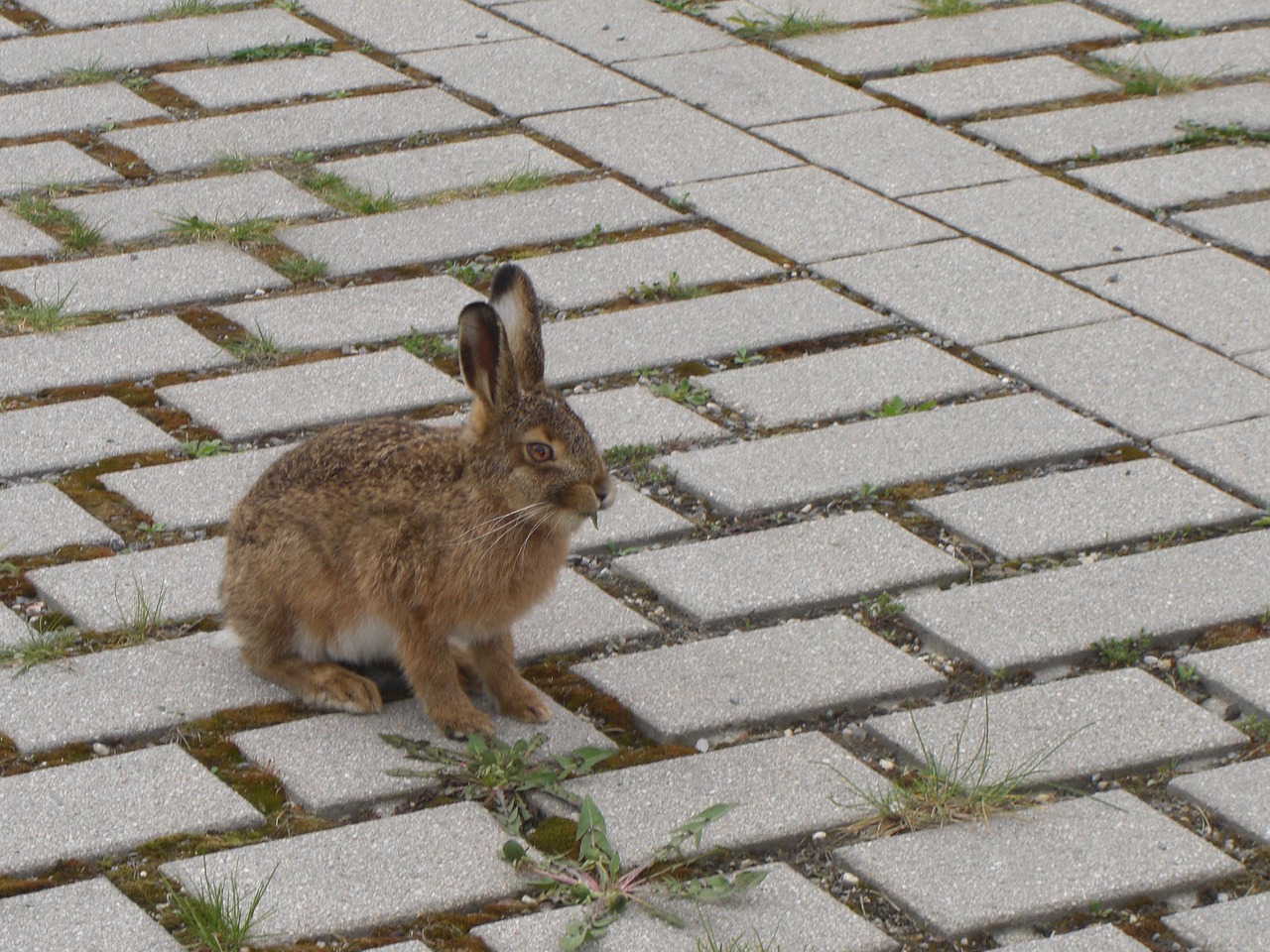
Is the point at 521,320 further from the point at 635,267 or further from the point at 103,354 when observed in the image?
the point at 635,267

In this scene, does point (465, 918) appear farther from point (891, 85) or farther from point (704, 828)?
point (891, 85)

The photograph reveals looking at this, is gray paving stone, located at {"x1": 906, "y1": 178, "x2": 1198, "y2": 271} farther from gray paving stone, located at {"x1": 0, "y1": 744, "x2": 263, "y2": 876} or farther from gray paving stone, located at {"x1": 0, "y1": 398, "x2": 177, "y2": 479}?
gray paving stone, located at {"x1": 0, "y1": 744, "x2": 263, "y2": 876}

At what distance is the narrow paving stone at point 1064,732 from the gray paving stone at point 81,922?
1.42 metres

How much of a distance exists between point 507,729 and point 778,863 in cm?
71

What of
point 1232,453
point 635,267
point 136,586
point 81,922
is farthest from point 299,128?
point 81,922

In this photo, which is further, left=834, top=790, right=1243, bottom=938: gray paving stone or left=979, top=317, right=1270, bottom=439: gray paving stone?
left=979, top=317, right=1270, bottom=439: gray paving stone

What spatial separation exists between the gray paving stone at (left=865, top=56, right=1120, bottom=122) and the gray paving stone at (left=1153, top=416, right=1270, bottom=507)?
2.34 m

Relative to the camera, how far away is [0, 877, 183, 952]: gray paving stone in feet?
10.6

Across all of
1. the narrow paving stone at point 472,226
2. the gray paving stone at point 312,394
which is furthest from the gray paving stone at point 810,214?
the gray paving stone at point 312,394

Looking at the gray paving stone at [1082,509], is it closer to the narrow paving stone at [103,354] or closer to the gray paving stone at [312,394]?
the gray paving stone at [312,394]

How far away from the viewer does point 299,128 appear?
22.7ft

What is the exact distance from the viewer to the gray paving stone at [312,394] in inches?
201

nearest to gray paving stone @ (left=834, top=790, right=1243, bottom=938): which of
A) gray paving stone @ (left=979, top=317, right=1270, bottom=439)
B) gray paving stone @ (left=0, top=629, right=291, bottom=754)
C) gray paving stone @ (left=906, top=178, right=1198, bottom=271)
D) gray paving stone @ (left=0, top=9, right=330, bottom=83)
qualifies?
gray paving stone @ (left=0, top=629, right=291, bottom=754)

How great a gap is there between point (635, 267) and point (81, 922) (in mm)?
3168
